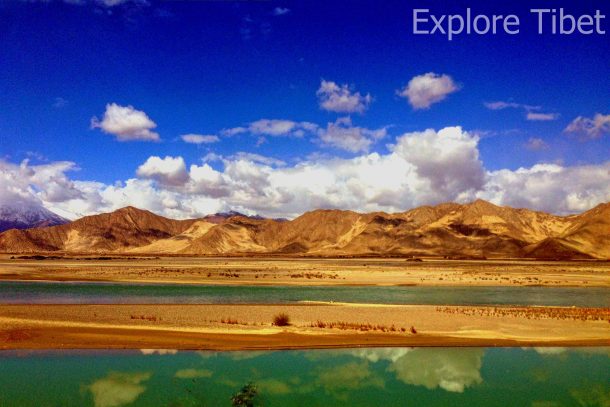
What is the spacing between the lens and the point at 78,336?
2356cm

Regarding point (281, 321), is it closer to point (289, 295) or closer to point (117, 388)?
point (117, 388)

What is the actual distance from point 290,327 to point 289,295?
59.0 feet

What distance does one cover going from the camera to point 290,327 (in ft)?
85.9

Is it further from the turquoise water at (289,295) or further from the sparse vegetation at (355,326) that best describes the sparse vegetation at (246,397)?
the turquoise water at (289,295)

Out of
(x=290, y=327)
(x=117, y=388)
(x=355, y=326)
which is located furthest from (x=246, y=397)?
(x=355, y=326)

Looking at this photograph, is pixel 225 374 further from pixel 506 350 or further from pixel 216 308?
pixel 216 308

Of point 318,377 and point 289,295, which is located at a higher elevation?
point 318,377

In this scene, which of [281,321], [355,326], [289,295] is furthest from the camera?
[289,295]

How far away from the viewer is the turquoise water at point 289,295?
3950 cm

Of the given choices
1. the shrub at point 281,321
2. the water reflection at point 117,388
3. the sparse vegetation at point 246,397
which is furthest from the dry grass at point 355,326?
the sparse vegetation at point 246,397

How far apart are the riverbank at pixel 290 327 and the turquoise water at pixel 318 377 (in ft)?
4.85

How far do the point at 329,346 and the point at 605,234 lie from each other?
17430cm

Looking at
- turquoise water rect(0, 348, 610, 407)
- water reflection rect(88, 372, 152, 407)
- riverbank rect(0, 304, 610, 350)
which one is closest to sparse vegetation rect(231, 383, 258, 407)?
turquoise water rect(0, 348, 610, 407)

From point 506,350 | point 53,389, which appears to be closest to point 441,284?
point 506,350
